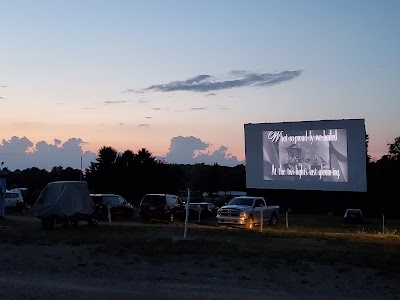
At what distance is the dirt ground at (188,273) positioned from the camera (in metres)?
11.1

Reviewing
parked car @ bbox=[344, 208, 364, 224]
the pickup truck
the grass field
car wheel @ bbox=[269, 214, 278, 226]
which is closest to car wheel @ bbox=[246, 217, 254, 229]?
the pickup truck

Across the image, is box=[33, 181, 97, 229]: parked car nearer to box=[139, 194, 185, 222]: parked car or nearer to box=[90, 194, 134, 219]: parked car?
box=[90, 194, 134, 219]: parked car

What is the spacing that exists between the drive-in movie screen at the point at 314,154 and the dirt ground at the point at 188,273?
26.8 ft

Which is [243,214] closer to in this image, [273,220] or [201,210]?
[273,220]

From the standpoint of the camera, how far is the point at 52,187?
2780cm

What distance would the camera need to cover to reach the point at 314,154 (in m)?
26.6

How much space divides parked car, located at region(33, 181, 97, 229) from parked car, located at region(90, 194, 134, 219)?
19.7 ft

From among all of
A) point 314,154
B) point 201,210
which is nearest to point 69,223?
point 314,154

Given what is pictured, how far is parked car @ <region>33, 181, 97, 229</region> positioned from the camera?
2717 centimetres

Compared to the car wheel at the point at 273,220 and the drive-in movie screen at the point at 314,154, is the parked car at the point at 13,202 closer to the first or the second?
the car wheel at the point at 273,220

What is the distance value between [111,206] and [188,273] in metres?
23.2

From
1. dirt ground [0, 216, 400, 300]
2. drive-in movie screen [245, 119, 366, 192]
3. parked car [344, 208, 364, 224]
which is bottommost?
parked car [344, 208, 364, 224]

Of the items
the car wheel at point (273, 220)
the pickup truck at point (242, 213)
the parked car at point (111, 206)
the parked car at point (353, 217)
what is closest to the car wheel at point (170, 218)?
the parked car at point (111, 206)

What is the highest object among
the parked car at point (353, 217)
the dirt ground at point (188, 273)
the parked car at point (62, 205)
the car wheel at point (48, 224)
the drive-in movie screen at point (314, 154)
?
the drive-in movie screen at point (314, 154)
